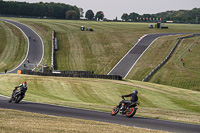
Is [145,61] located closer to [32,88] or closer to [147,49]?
[147,49]

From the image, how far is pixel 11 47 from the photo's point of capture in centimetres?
8862

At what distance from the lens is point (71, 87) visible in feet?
141

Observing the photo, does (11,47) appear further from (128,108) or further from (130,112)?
(130,112)

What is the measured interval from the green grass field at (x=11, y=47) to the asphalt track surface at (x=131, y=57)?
25.3 metres

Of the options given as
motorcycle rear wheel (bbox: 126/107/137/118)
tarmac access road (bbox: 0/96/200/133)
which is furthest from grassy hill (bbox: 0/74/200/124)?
motorcycle rear wheel (bbox: 126/107/137/118)

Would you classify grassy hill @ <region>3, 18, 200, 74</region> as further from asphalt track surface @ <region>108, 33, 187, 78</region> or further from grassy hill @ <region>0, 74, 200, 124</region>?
grassy hill @ <region>0, 74, 200, 124</region>

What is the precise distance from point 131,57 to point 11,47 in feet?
116

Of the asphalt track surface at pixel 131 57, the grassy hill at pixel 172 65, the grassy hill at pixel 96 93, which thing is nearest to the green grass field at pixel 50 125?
the grassy hill at pixel 96 93

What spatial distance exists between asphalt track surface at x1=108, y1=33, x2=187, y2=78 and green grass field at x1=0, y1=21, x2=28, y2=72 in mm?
25323

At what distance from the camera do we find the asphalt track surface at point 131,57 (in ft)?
228

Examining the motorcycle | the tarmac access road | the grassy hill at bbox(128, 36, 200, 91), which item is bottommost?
the grassy hill at bbox(128, 36, 200, 91)

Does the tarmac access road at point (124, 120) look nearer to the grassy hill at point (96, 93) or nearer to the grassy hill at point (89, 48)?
the grassy hill at point (96, 93)

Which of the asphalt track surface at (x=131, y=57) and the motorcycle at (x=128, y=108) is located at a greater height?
the motorcycle at (x=128, y=108)

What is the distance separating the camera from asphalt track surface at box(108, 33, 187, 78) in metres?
69.6
